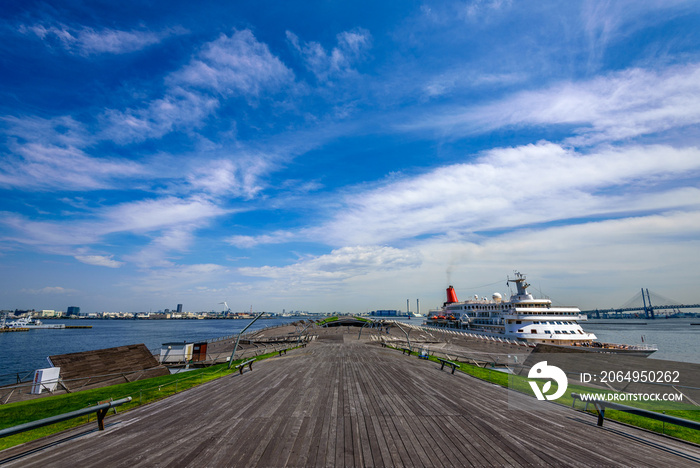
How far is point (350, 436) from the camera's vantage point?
766 centimetres

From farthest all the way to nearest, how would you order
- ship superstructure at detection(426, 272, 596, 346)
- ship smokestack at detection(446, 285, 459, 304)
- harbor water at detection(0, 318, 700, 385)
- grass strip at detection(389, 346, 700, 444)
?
1. ship smokestack at detection(446, 285, 459, 304)
2. ship superstructure at detection(426, 272, 596, 346)
3. harbor water at detection(0, 318, 700, 385)
4. grass strip at detection(389, 346, 700, 444)

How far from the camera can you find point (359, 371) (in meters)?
17.6

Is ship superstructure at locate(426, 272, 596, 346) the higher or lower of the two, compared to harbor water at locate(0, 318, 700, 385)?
higher

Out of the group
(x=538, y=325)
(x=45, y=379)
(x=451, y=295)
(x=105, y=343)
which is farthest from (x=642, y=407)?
(x=105, y=343)

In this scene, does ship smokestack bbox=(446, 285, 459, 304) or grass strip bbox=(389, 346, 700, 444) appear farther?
ship smokestack bbox=(446, 285, 459, 304)

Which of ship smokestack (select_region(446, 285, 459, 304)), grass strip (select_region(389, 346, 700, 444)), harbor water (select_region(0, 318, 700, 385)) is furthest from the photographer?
ship smokestack (select_region(446, 285, 459, 304))

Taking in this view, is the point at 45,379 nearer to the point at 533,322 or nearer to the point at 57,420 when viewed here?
the point at 57,420

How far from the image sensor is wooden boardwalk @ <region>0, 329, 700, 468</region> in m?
6.44

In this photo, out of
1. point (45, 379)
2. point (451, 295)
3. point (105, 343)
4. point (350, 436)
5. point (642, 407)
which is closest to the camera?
point (350, 436)

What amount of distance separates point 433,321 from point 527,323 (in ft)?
150

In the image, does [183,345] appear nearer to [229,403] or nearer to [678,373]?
[229,403]

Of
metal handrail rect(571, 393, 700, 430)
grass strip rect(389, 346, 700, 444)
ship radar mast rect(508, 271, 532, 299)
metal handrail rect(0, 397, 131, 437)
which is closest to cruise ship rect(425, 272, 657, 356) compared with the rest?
ship radar mast rect(508, 271, 532, 299)

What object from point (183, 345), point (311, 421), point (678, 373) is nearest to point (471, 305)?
point (678, 373)

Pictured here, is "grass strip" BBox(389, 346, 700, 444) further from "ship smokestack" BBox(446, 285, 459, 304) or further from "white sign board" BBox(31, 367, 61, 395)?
"ship smokestack" BBox(446, 285, 459, 304)
